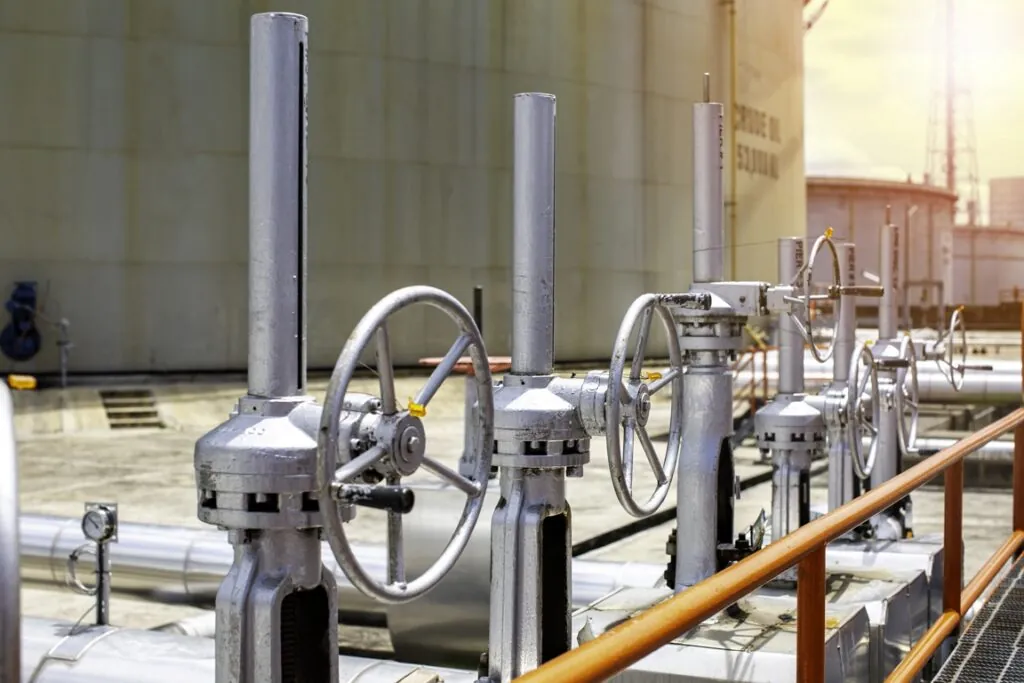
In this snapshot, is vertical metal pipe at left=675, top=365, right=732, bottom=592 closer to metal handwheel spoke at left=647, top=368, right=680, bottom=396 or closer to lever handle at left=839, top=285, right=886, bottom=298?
metal handwheel spoke at left=647, top=368, right=680, bottom=396

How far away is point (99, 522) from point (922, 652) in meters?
3.02

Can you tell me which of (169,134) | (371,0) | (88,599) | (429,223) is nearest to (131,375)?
(169,134)

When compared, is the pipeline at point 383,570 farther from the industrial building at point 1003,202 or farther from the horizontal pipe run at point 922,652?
the industrial building at point 1003,202

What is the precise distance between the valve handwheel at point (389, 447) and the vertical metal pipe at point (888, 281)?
476 centimetres

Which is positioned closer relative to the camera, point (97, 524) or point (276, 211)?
point (276, 211)

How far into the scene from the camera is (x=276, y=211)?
8.14ft

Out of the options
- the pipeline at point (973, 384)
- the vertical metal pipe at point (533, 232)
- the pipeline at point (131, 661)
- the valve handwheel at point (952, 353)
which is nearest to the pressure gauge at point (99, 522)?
the pipeline at point (131, 661)

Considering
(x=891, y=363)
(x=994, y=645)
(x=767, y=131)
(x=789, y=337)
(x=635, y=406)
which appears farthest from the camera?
(x=767, y=131)

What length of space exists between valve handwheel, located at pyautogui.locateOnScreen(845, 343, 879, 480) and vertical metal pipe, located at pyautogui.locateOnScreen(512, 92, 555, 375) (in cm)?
238

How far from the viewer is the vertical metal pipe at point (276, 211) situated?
2.48m

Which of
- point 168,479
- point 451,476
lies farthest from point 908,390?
point 168,479

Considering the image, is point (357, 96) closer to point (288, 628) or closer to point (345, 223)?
point (345, 223)

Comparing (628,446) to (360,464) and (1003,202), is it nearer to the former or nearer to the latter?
(360,464)

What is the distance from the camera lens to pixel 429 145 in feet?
59.2
